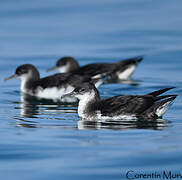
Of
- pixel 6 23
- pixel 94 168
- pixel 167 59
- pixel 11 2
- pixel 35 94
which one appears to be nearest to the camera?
pixel 94 168

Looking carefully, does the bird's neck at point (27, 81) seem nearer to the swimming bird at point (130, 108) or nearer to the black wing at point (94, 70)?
the black wing at point (94, 70)

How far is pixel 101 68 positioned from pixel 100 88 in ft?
3.76

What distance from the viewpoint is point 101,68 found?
58.5 feet

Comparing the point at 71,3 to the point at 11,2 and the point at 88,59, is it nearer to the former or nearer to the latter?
the point at 11,2

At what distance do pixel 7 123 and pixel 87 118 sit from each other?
5.59 ft

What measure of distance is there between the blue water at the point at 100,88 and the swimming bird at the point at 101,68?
1.34ft

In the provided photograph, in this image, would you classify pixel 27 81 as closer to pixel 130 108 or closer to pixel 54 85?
pixel 54 85

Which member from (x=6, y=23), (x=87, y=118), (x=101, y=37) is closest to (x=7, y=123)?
(x=87, y=118)

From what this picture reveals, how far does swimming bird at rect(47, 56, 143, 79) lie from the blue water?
41 centimetres

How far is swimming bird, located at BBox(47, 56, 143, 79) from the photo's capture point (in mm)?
17750

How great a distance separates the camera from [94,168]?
340 inches

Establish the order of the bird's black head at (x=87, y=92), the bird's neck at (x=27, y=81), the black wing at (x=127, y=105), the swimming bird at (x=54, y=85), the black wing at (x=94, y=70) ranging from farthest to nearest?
the black wing at (x=94, y=70)
the bird's neck at (x=27, y=81)
the swimming bird at (x=54, y=85)
the bird's black head at (x=87, y=92)
the black wing at (x=127, y=105)

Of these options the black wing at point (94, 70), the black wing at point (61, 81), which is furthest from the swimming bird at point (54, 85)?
the black wing at point (94, 70)

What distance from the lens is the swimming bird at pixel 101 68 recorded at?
17.8m
